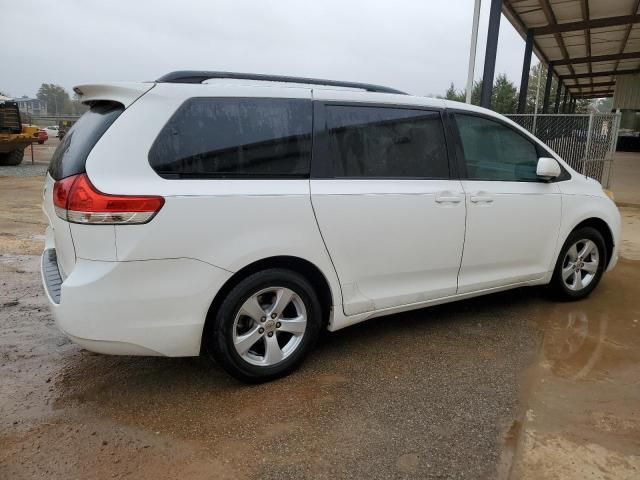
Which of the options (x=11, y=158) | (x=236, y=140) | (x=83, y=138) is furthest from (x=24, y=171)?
(x=236, y=140)

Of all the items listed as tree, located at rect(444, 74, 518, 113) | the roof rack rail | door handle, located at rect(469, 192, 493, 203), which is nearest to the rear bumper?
the roof rack rail

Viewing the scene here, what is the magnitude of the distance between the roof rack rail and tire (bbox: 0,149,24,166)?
Result: 1724cm

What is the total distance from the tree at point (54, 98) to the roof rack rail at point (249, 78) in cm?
12385

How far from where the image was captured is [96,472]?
91.4 inches

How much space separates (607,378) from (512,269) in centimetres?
107

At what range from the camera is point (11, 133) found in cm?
1670

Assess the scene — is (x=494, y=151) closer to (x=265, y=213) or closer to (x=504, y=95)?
(x=265, y=213)


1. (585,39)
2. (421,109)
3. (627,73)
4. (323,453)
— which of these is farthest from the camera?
(627,73)

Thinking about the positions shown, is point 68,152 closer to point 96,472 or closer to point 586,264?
point 96,472

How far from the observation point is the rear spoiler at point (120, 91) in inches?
107

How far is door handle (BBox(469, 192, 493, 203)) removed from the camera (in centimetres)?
371

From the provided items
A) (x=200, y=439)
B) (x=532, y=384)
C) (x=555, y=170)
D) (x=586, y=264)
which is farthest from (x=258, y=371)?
(x=586, y=264)

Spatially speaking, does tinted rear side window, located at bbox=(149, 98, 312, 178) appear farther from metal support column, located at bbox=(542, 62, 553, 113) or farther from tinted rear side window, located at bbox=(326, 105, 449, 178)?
metal support column, located at bbox=(542, 62, 553, 113)

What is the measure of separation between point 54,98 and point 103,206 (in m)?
135
